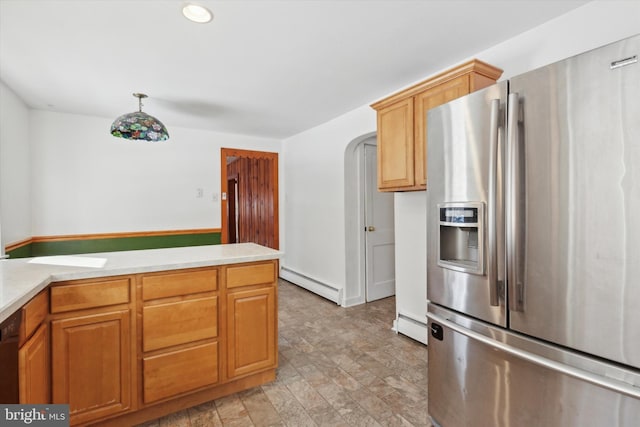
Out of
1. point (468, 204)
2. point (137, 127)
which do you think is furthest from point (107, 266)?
point (468, 204)

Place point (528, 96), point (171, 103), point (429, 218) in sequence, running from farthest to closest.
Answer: point (171, 103) < point (429, 218) < point (528, 96)

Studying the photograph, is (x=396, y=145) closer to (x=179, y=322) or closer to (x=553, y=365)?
(x=553, y=365)

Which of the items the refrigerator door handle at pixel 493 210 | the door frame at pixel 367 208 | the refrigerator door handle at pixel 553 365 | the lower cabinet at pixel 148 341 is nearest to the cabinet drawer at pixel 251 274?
the lower cabinet at pixel 148 341

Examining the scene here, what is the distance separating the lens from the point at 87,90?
10.3 feet

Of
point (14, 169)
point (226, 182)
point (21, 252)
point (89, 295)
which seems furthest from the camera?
point (226, 182)

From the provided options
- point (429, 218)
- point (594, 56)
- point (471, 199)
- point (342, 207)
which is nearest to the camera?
point (594, 56)

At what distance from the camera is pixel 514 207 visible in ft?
4.40

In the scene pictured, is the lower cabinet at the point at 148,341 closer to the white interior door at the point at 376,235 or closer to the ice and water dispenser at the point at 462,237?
the ice and water dispenser at the point at 462,237

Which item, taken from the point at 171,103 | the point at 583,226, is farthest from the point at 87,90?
the point at 583,226

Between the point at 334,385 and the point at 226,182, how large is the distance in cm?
352

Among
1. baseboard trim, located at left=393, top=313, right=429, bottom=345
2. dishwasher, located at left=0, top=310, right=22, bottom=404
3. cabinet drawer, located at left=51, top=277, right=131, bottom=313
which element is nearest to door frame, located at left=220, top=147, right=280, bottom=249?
baseboard trim, located at left=393, top=313, right=429, bottom=345

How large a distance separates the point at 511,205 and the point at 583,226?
258mm

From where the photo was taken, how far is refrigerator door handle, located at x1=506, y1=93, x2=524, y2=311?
4.36ft

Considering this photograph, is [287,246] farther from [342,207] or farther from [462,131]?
[462,131]
